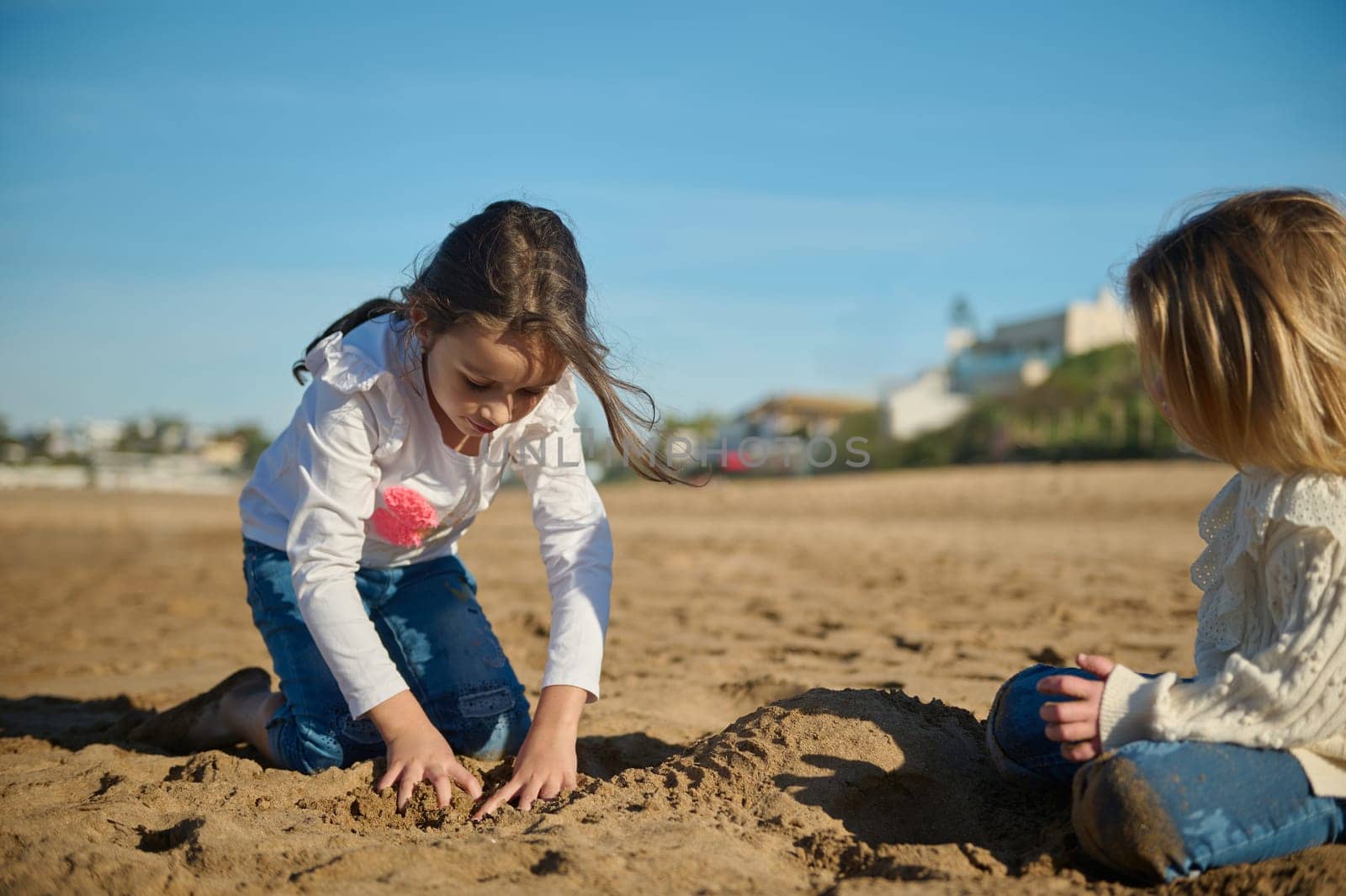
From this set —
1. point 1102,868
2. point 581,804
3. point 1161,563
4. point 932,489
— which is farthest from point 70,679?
point 932,489

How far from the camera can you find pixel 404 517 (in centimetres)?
257

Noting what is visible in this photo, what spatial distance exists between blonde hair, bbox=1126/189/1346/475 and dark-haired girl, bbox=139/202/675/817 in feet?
3.67

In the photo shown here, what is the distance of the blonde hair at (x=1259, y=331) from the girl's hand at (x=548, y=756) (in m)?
1.34

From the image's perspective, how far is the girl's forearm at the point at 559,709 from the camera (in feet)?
7.18

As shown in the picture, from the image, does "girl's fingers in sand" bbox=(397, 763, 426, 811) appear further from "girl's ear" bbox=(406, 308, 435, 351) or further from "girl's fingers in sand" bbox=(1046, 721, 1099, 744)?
"girl's fingers in sand" bbox=(1046, 721, 1099, 744)

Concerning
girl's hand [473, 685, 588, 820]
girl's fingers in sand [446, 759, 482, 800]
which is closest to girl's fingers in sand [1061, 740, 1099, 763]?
girl's hand [473, 685, 588, 820]

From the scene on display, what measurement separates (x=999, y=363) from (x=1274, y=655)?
133 ft

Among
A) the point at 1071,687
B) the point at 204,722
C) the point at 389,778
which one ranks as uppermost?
the point at 1071,687

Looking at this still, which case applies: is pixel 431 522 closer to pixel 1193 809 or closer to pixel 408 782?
pixel 408 782

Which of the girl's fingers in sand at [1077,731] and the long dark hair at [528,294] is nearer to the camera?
the girl's fingers in sand at [1077,731]

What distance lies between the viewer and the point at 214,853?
170cm

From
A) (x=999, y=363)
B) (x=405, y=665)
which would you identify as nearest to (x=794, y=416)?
(x=999, y=363)

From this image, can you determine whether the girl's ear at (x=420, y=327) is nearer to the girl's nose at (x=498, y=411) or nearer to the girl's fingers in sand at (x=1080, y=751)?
the girl's nose at (x=498, y=411)

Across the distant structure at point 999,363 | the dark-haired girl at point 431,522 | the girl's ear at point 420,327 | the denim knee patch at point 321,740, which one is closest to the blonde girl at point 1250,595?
the dark-haired girl at point 431,522
